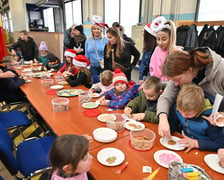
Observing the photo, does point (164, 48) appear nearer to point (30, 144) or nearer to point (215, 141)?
point (215, 141)

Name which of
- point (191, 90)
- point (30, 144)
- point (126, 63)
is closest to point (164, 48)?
point (126, 63)

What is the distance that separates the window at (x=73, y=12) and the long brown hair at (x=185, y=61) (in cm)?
701

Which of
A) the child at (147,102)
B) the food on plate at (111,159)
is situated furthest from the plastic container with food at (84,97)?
the food on plate at (111,159)

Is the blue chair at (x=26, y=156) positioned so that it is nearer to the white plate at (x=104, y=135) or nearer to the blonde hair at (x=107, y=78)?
the white plate at (x=104, y=135)

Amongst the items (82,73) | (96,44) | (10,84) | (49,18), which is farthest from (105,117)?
(49,18)

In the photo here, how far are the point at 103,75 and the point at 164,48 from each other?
825 millimetres

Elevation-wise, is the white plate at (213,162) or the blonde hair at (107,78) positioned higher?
the blonde hair at (107,78)

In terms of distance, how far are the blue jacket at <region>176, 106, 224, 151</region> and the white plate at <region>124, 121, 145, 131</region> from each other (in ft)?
1.12

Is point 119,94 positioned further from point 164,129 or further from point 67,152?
point 67,152

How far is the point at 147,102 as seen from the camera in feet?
5.68

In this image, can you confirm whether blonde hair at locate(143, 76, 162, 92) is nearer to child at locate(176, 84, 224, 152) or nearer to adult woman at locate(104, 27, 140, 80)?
child at locate(176, 84, 224, 152)

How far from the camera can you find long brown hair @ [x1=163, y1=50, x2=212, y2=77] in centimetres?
120

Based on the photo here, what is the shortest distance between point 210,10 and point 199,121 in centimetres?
313

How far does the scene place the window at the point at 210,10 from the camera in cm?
324
